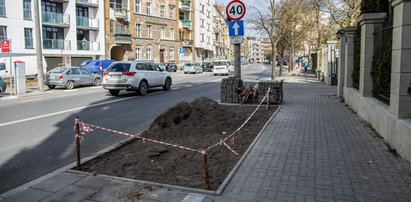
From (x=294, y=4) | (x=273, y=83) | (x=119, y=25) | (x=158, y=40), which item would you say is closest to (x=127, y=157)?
(x=273, y=83)

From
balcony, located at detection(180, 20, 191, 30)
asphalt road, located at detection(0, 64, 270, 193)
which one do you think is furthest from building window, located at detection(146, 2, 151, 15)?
asphalt road, located at detection(0, 64, 270, 193)

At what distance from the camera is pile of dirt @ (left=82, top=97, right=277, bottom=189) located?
5.24 meters

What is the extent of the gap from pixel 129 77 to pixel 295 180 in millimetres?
13419

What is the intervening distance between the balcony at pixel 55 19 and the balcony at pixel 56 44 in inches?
70.8

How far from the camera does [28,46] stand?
36188mm

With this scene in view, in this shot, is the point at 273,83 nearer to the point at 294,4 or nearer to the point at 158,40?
the point at 294,4

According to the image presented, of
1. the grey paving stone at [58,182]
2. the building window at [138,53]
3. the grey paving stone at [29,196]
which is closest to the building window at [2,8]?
the building window at [138,53]

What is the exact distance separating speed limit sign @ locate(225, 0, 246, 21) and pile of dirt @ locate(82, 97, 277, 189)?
356 centimetres

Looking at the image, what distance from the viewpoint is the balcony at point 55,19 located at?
37875mm

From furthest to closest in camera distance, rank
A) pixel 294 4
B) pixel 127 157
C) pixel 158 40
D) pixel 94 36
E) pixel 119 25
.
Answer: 1. pixel 158 40
2. pixel 119 25
3. pixel 94 36
4. pixel 294 4
5. pixel 127 157

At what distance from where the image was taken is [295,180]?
4.81 metres

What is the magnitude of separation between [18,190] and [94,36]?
43.8m

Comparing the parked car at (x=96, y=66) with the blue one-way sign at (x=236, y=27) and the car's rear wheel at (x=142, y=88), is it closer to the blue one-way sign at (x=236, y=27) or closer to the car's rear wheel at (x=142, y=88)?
the car's rear wheel at (x=142, y=88)

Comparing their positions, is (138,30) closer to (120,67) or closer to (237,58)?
(120,67)
